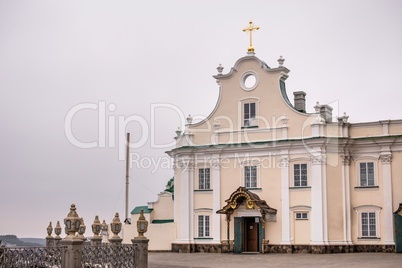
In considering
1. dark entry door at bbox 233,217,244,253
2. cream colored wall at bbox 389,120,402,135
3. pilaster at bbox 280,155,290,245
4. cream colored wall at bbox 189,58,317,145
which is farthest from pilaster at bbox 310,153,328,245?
dark entry door at bbox 233,217,244,253

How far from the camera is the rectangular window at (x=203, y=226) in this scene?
131 feet

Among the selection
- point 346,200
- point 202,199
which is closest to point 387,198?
point 346,200

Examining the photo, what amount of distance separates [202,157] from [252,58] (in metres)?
6.38

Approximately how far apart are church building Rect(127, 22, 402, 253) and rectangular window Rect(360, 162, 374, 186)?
5 centimetres

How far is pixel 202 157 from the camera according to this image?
133 feet

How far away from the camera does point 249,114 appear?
→ 3953 cm

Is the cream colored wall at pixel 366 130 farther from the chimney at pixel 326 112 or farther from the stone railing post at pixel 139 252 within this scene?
the stone railing post at pixel 139 252

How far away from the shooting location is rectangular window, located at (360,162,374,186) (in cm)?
3709

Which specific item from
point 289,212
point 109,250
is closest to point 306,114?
point 289,212

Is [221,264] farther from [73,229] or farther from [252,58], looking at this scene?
[252,58]

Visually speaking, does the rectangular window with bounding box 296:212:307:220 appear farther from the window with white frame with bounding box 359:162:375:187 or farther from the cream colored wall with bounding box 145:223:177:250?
the cream colored wall with bounding box 145:223:177:250

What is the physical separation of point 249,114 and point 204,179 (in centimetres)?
462

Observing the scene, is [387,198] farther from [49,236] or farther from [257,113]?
[49,236]

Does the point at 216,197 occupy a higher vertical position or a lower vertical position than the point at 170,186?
lower
